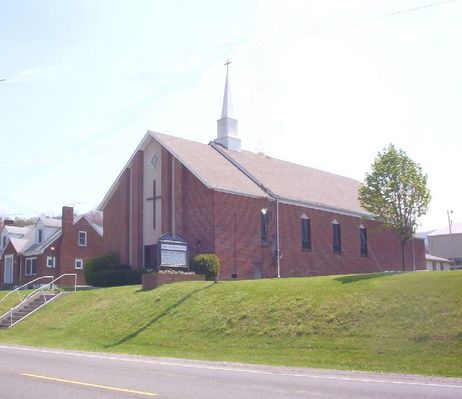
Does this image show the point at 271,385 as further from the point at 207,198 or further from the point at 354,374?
the point at 207,198

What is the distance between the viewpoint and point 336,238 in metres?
41.2

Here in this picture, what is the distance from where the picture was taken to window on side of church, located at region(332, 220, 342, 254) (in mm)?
40878

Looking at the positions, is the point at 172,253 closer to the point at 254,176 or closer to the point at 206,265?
the point at 206,265

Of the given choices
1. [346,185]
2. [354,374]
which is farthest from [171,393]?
[346,185]

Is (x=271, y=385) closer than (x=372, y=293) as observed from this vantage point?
Yes

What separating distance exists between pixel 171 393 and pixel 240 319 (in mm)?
10338

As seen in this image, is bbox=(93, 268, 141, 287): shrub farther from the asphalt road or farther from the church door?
the asphalt road

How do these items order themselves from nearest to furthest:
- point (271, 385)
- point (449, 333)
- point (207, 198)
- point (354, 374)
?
point (271, 385)
point (354, 374)
point (449, 333)
point (207, 198)

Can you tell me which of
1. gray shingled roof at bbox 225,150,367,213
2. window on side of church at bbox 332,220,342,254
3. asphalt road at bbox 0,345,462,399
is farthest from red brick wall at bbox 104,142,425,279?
asphalt road at bbox 0,345,462,399

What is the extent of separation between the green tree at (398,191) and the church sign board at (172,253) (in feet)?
29.7

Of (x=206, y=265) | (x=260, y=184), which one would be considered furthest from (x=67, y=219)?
(x=206, y=265)

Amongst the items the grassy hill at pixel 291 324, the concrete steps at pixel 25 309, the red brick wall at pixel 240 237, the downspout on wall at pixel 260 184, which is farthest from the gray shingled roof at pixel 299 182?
the concrete steps at pixel 25 309

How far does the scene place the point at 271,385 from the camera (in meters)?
11.7

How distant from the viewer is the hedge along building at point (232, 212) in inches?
1321
